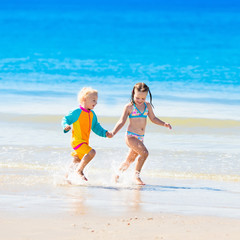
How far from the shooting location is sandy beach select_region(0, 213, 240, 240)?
15.4 feet

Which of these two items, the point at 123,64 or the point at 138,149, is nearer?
the point at 138,149

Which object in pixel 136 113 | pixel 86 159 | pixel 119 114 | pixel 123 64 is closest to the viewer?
pixel 86 159

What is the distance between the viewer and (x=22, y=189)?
644 centimetres

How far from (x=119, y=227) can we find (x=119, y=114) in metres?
8.79

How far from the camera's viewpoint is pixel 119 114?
13.7 m

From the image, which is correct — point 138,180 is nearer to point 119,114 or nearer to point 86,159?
point 86,159

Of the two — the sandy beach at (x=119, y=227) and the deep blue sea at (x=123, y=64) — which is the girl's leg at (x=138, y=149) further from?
the deep blue sea at (x=123, y=64)

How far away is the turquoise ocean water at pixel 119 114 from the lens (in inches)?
256

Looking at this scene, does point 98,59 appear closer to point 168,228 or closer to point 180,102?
point 180,102

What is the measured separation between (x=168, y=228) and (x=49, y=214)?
97 centimetres

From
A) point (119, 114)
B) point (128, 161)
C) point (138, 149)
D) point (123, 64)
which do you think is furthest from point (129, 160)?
point (123, 64)

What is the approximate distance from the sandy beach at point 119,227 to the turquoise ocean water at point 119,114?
41 cm

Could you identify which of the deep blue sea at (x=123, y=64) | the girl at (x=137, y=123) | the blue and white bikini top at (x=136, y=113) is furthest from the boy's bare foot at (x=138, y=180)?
the deep blue sea at (x=123, y=64)

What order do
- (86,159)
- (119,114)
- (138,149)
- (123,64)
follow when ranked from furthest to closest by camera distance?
(123,64)
(119,114)
(138,149)
(86,159)
